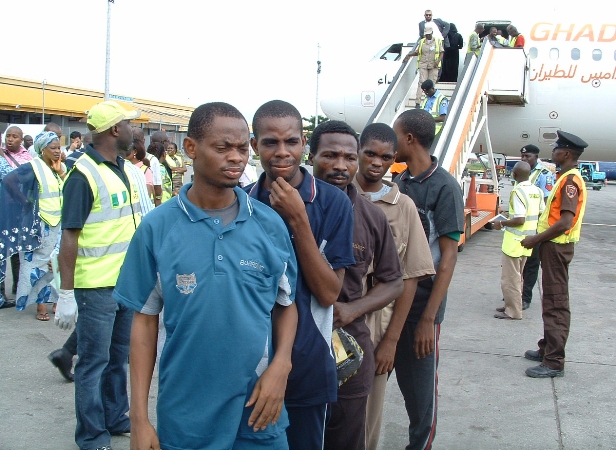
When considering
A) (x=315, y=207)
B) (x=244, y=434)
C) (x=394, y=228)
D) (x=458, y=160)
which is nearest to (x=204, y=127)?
(x=315, y=207)

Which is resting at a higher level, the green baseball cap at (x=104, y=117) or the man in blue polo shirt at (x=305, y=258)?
the green baseball cap at (x=104, y=117)

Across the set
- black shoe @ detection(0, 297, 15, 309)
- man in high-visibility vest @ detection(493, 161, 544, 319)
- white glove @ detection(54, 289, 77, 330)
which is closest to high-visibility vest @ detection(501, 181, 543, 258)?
man in high-visibility vest @ detection(493, 161, 544, 319)

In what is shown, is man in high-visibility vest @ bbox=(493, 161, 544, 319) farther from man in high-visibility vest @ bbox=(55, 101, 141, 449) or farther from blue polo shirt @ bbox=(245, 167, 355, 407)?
blue polo shirt @ bbox=(245, 167, 355, 407)

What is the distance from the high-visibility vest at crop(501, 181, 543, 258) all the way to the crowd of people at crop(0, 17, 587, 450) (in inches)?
146

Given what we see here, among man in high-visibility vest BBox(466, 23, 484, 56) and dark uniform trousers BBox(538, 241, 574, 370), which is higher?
man in high-visibility vest BBox(466, 23, 484, 56)

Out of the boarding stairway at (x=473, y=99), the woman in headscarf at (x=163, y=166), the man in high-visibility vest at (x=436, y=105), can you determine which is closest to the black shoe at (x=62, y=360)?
the woman in headscarf at (x=163, y=166)

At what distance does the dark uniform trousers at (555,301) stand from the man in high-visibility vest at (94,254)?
3.41 metres

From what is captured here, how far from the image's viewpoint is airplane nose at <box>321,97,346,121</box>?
14.4m

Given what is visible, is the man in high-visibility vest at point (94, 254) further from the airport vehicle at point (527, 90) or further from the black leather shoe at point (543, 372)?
the airport vehicle at point (527, 90)

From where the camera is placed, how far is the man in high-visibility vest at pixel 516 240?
22.4ft

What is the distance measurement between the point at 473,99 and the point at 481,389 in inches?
295

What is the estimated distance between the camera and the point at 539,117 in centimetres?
1327

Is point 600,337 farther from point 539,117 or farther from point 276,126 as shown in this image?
point 539,117

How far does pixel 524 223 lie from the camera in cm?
690
